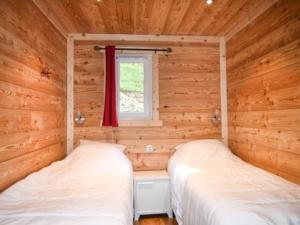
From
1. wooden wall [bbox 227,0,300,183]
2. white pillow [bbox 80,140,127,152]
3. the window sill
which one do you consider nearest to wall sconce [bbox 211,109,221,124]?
wooden wall [bbox 227,0,300,183]

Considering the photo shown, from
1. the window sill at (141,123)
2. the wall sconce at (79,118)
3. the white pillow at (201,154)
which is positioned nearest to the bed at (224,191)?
the white pillow at (201,154)

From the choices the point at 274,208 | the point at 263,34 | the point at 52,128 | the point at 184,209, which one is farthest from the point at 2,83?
the point at 263,34

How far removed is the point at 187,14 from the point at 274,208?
203cm

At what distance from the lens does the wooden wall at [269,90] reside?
6.14ft

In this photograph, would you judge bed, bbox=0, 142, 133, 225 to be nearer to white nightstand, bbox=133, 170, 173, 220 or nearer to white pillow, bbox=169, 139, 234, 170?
white nightstand, bbox=133, 170, 173, 220

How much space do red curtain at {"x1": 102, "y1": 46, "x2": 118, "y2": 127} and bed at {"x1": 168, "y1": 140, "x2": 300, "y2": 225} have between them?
3.07ft

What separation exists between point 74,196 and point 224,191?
3.45 ft

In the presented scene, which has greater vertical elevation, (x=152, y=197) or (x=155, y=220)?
(x=152, y=197)

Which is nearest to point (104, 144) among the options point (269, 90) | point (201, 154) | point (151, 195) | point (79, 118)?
point (79, 118)

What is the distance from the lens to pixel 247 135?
2607mm

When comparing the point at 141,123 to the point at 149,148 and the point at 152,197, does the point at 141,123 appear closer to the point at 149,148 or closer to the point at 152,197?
the point at 149,148

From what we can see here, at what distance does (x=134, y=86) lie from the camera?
3.03 m

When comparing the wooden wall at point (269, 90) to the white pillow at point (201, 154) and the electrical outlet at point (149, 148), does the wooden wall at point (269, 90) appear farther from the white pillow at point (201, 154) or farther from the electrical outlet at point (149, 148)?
the electrical outlet at point (149, 148)

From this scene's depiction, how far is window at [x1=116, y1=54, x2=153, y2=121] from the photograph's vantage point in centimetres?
301
